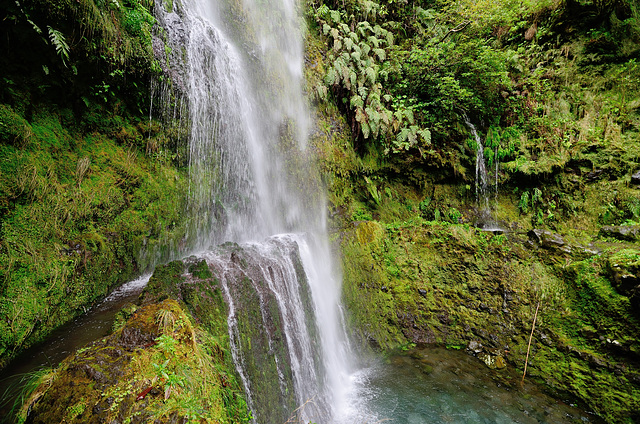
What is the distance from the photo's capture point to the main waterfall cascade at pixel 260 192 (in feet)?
11.5

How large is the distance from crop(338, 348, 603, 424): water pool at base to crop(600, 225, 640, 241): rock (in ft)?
12.2

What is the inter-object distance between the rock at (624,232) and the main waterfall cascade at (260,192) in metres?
6.16

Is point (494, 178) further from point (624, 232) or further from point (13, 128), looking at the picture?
point (13, 128)

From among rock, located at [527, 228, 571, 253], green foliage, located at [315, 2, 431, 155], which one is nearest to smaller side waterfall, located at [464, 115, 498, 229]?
green foliage, located at [315, 2, 431, 155]

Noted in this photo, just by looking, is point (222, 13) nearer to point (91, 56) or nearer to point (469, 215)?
point (91, 56)

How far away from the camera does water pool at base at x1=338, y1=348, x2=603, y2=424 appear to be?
4.23 meters

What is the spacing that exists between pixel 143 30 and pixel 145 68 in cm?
57

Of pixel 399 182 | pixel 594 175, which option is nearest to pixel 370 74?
pixel 399 182

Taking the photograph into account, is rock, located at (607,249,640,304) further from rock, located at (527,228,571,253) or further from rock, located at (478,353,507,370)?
rock, located at (478,353,507,370)

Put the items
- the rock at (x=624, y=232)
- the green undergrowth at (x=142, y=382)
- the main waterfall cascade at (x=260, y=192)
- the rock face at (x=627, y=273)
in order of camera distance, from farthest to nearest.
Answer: the rock at (x=624, y=232) → the rock face at (x=627, y=273) → the main waterfall cascade at (x=260, y=192) → the green undergrowth at (x=142, y=382)

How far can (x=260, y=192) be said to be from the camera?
6.52 m

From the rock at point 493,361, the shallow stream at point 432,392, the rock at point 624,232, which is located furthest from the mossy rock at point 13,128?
the rock at point 624,232

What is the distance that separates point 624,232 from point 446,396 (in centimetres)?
530

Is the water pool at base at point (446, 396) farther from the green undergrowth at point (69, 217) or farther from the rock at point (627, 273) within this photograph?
the green undergrowth at point (69, 217)
